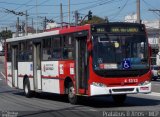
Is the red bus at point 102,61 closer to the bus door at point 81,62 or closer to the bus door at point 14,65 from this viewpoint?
the bus door at point 81,62

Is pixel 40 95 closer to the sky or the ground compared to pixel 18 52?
closer to the ground

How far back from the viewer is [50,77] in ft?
75.1

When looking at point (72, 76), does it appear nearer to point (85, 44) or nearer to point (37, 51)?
point (85, 44)

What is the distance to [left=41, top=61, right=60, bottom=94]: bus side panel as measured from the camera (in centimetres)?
2205

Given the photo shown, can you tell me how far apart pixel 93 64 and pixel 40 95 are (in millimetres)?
9609

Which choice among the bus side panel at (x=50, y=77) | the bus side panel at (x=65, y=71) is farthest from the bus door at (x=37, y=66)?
the bus side panel at (x=65, y=71)

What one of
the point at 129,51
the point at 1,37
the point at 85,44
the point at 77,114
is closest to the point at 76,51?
the point at 85,44

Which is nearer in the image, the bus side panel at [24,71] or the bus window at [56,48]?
the bus window at [56,48]

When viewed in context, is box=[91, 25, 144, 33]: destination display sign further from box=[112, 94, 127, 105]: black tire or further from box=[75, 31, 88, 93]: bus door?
box=[112, 94, 127, 105]: black tire

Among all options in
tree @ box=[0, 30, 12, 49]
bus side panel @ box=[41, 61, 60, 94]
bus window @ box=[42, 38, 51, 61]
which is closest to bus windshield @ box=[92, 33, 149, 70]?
bus side panel @ box=[41, 61, 60, 94]

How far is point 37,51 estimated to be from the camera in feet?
81.4

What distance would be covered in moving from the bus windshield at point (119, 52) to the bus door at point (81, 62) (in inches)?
28.2

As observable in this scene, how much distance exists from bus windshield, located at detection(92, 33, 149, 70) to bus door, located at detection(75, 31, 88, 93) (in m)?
0.72

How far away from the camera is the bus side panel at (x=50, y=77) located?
22.0m
